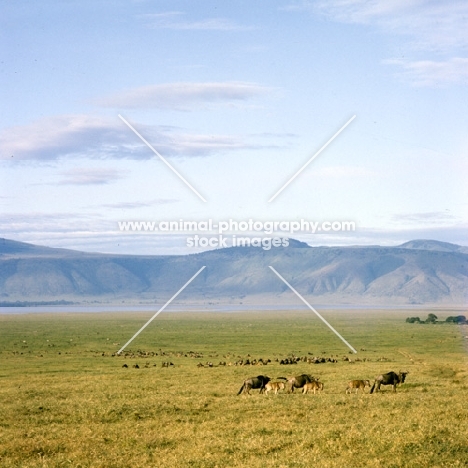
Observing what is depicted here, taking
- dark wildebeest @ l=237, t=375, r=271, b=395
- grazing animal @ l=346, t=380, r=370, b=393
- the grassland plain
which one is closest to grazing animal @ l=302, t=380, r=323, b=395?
the grassland plain

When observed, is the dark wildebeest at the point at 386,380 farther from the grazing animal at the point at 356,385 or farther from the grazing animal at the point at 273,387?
the grazing animal at the point at 273,387

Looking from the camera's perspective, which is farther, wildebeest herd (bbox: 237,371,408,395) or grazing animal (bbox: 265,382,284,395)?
Answer: grazing animal (bbox: 265,382,284,395)

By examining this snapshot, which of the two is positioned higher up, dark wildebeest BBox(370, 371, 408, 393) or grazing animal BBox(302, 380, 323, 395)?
dark wildebeest BBox(370, 371, 408, 393)

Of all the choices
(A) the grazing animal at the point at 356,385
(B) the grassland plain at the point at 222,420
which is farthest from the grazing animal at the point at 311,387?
(A) the grazing animal at the point at 356,385

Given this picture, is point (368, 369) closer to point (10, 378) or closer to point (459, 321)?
point (10, 378)

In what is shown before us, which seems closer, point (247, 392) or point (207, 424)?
point (207, 424)

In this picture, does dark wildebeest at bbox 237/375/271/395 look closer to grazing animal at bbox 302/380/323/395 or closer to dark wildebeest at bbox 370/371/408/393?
grazing animal at bbox 302/380/323/395

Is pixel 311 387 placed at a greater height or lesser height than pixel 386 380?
lesser

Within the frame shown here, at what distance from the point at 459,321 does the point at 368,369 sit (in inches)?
3186

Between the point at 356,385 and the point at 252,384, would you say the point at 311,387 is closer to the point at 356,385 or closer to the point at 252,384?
the point at 356,385

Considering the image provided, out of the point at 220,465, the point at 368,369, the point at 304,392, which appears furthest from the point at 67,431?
the point at 368,369

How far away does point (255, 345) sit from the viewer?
69.8 meters

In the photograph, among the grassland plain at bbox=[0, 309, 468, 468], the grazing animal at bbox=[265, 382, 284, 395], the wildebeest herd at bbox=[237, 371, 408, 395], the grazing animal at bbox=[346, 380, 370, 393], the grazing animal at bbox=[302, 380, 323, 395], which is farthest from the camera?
the grazing animal at bbox=[265, 382, 284, 395]

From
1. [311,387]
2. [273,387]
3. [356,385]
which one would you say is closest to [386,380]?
[356,385]
